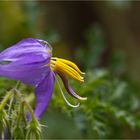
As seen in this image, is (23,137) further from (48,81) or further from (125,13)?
(125,13)

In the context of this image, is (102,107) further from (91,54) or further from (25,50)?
(91,54)

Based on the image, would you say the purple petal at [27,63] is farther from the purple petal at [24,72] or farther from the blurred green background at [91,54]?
the blurred green background at [91,54]

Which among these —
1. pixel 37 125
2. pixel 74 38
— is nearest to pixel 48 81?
pixel 37 125

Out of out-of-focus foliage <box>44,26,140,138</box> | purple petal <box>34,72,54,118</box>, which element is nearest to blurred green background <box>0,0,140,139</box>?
out-of-focus foliage <box>44,26,140,138</box>

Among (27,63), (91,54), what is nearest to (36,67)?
(27,63)

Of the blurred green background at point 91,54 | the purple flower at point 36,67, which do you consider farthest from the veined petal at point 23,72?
the blurred green background at point 91,54

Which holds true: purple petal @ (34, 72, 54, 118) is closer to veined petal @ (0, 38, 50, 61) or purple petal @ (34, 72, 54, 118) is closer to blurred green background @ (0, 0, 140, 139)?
veined petal @ (0, 38, 50, 61)
